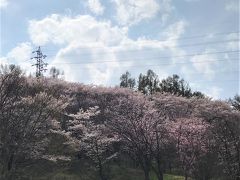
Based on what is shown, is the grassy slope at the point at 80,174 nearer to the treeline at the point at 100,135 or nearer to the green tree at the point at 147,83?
the treeline at the point at 100,135

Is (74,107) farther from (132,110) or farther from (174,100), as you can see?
(174,100)

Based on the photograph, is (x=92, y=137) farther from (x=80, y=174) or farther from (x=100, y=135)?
(x=80, y=174)

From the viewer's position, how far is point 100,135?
43344 millimetres

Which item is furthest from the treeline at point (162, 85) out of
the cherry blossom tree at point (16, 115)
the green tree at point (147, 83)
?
the cherry blossom tree at point (16, 115)

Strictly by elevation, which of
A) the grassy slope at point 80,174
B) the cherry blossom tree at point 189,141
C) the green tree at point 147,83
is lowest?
the grassy slope at point 80,174

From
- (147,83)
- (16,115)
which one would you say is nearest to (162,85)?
(147,83)

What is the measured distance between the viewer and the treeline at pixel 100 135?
1225 inches

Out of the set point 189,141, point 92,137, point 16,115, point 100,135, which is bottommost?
point 189,141

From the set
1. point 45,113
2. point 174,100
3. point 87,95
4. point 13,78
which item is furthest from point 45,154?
point 174,100

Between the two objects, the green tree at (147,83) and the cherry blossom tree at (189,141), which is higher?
the green tree at (147,83)

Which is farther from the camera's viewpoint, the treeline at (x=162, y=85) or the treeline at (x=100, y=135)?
the treeline at (x=162, y=85)

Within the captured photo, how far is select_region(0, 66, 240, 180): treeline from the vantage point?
102 ft

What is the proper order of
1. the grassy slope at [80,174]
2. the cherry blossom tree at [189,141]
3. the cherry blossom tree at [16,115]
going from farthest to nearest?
the grassy slope at [80,174] → the cherry blossom tree at [189,141] → the cherry blossom tree at [16,115]

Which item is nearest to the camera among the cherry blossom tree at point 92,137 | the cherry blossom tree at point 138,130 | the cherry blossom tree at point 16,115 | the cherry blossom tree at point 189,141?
the cherry blossom tree at point 16,115
